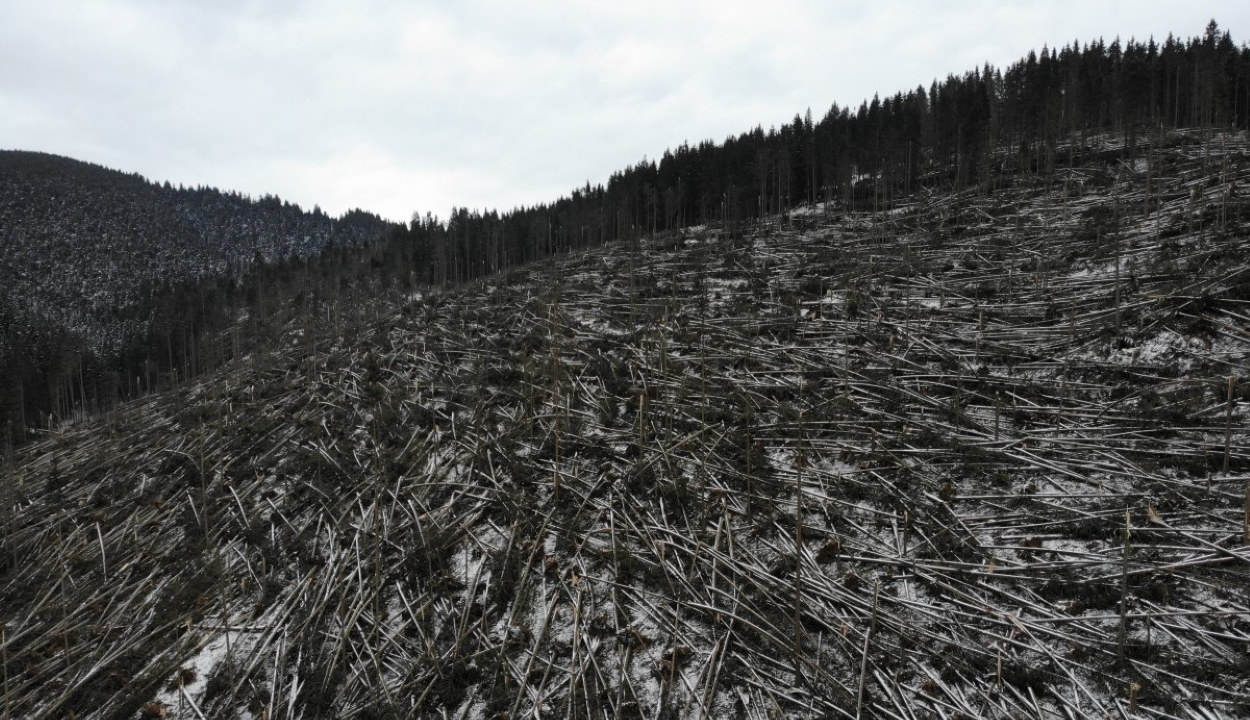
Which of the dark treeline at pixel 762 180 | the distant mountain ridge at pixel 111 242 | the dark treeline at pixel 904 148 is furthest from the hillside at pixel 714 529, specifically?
the distant mountain ridge at pixel 111 242

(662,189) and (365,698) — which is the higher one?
(662,189)

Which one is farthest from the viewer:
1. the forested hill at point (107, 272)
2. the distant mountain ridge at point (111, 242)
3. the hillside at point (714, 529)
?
the distant mountain ridge at point (111, 242)

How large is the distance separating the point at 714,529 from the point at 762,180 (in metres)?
51.4

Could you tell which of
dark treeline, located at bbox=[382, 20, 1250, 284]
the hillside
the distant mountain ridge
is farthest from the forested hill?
the hillside

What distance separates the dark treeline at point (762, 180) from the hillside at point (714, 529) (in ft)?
101

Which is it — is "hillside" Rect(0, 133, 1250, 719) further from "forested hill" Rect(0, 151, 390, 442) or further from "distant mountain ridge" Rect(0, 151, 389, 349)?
"distant mountain ridge" Rect(0, 151, 389, 349)

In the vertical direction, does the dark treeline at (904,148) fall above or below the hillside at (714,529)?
above

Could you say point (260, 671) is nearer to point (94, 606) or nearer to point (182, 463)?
point (94, 606)

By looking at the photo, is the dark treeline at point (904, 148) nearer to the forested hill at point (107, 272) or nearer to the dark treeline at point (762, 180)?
the dark treeline at point (762, 180)

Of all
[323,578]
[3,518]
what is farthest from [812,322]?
[3,518]

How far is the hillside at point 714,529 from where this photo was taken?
5902 mm

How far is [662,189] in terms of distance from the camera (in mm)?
64312

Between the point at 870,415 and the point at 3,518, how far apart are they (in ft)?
69.2

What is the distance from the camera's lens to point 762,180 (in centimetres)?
5419
